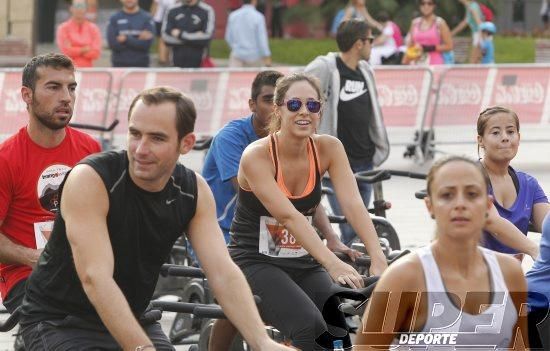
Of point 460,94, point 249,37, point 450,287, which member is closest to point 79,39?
point 249,37

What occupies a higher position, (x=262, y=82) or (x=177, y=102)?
(x=177, y=102)

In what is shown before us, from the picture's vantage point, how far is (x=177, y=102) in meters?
5.08

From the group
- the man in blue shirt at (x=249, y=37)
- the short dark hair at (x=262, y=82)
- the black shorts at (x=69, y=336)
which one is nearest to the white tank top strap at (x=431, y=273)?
the black shorts at (x=69, y=336)

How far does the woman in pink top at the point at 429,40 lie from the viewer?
69.4ft

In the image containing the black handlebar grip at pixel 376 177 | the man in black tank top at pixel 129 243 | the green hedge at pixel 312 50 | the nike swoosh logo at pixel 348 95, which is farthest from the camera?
the green hedge at pixel 312 50

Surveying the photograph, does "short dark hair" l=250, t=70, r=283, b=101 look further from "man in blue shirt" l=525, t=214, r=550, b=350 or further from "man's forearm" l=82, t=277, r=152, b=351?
"man's forearm" l=82, t=277, r=152, b=351

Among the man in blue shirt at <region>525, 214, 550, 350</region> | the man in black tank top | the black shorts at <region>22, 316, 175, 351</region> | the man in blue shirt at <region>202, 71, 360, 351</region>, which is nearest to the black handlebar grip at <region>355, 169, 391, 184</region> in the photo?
the man in blue shirt at <region>202, 71, 360, 351</region>

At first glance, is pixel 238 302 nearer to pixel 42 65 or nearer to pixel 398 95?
pixel 42 65

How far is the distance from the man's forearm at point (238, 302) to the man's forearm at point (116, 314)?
13.6 inches

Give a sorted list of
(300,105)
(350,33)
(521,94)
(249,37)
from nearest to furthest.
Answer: (300,105) → (350,33) → (521,94) → (249,37)

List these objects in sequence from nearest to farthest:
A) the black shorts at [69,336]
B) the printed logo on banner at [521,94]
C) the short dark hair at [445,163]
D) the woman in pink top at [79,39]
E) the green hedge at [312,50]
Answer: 1. the short dark hair at [445,163]
2. the black shorts at [69,336]
3. the printed logo on banner at [521,94]
4. the woman in pink top at [79,39]
5. the green hedge at [312,50]

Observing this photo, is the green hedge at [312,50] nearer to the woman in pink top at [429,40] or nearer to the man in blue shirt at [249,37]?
the man in blue shirt at [249,37]

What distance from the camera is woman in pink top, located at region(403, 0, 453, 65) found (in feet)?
69.4

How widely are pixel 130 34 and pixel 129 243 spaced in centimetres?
1489
